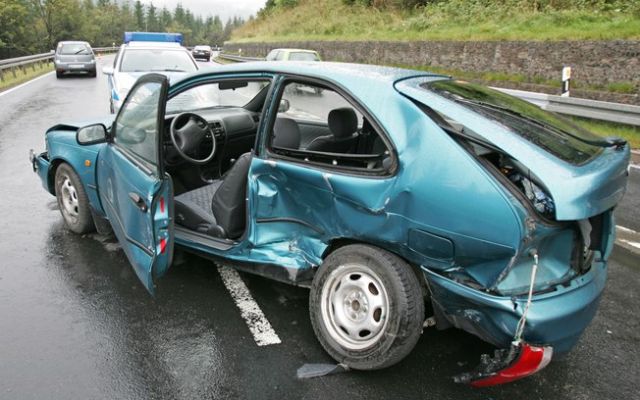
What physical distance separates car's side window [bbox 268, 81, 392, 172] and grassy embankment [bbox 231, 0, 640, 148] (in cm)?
714

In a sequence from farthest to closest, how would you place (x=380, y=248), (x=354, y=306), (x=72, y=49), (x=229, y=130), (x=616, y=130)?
(x=72, y=49)
(x=616, y=130)
(x=229, y=130)
(x=354, y=306)
(x=380, y=248)

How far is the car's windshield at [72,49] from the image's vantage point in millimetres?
22641

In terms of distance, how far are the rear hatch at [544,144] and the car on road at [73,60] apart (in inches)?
896

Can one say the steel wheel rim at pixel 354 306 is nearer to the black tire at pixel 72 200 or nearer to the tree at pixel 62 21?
the black tire at pixel 72 200

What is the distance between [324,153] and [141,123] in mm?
1362

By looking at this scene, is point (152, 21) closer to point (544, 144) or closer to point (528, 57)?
point (528, 57)

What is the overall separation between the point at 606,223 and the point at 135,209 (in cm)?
268

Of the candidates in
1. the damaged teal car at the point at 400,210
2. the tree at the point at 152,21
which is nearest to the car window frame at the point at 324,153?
the damaged teal car at the point at 400,210

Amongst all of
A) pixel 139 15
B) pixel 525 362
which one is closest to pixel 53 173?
pixel 525 362

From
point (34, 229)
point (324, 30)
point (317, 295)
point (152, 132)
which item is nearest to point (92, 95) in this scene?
point (34, 229)

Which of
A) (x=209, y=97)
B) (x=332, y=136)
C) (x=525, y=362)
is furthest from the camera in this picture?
(x=209, y=97)

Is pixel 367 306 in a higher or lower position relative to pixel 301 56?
lower

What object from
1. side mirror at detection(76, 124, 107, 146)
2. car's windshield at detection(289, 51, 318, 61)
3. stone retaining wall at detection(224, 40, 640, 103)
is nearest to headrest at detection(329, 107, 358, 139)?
side mirror at detection(76, 124, 107, 146)

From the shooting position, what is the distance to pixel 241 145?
184 inches
